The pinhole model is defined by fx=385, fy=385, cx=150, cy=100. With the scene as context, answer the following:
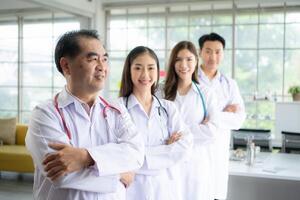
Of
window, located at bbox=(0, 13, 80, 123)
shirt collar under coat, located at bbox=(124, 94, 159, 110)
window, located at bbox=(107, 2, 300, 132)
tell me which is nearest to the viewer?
shirt collar under coat, located at bbox=(124, 94, 159, 110)

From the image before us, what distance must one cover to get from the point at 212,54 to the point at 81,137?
1812 mm

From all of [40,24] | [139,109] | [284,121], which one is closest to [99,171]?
[139,109]

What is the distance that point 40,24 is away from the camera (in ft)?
29.5

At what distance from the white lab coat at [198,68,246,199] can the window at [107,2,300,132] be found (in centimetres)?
405

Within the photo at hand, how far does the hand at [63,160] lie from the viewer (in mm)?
1404

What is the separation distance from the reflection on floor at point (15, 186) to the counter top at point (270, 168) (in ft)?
10.3

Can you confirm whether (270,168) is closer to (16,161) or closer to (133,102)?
(133,102)

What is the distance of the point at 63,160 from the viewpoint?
141cm

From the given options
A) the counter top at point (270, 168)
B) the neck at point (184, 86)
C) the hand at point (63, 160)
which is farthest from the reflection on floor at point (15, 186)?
the hand at point (63, 160)

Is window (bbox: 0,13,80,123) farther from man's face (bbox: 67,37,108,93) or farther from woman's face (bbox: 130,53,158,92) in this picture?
man's face (bbox: 67,37,108,93)

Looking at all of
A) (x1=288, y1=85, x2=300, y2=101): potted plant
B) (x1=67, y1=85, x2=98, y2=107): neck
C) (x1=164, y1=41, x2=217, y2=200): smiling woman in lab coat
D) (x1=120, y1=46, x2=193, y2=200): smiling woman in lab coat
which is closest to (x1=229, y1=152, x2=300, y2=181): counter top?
(x1=164, y1=41, x2=217, y2=200): smiling woman in lab coat

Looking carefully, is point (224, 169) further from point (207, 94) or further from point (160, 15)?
point (160, 15)

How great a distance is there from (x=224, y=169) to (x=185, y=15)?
534cm

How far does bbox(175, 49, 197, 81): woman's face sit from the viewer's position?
101 inches
